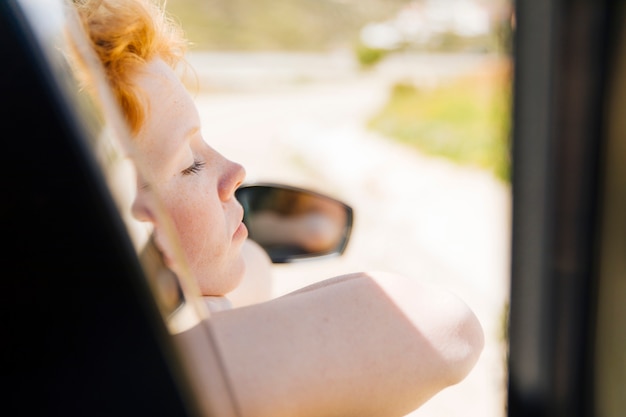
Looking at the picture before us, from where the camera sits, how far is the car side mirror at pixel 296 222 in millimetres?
2217

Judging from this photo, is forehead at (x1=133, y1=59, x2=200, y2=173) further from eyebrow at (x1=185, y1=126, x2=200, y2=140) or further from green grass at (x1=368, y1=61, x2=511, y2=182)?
green grass at (x1=368, y1=61, x2=511, y2=182)

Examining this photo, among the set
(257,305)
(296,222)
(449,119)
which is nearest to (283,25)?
(449,119)

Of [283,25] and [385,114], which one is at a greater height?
[283,25]

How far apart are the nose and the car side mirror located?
0.56 meters

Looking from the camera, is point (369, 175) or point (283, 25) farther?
point (283, 25)

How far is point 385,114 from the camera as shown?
48.8 feet

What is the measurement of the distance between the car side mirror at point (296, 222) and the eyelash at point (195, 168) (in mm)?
651

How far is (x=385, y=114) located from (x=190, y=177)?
44.7ft

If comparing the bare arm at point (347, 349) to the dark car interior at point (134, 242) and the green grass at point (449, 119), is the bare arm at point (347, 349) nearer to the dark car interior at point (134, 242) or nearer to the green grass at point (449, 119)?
the dark car interior at point (134, 242)

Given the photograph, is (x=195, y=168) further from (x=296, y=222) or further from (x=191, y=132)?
(x=296, y=222)

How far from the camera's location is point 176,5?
5.48ft

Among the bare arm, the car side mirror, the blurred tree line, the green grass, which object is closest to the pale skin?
the bare arm

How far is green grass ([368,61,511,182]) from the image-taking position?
11.1m

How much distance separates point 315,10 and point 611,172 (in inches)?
411
